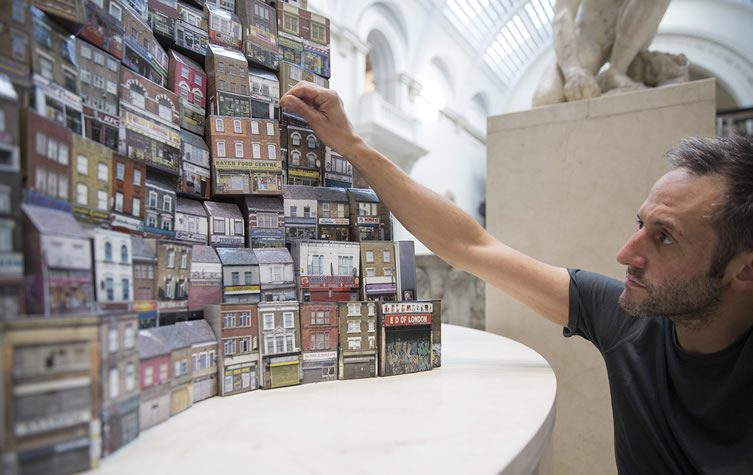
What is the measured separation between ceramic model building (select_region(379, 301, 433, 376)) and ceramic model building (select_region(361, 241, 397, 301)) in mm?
38

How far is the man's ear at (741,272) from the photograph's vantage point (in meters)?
0.79

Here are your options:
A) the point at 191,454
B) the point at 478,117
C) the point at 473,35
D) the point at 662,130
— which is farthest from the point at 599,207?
the point at 478,117

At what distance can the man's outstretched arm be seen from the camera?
93cm

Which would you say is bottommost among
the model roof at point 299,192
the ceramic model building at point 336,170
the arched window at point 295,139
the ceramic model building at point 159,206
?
the ceramic model building at point 159,206

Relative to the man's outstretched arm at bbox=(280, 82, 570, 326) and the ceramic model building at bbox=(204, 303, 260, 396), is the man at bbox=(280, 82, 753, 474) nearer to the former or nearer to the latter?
the man's outstretched arm at bbox=(280, 82, 570, 326)

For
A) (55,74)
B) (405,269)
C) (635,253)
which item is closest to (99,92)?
(55,74)

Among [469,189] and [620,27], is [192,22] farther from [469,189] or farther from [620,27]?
[469,189]

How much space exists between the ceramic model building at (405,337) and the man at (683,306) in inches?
10.0

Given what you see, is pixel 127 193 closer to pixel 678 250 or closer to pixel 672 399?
pixel 678 250

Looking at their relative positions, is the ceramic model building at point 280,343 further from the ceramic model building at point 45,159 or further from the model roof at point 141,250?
the ceramic model building at point 45,159

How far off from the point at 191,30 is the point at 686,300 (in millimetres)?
1012

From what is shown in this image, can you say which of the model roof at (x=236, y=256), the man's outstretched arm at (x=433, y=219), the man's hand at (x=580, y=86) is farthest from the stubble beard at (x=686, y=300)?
the man's hand at (x=580, y=86)

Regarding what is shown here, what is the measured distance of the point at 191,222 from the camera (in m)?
0.76

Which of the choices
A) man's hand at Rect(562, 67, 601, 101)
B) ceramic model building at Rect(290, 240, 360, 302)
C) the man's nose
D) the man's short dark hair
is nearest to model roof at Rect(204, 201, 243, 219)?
ceramic model building at Rect(290, 240, 360, 302)
